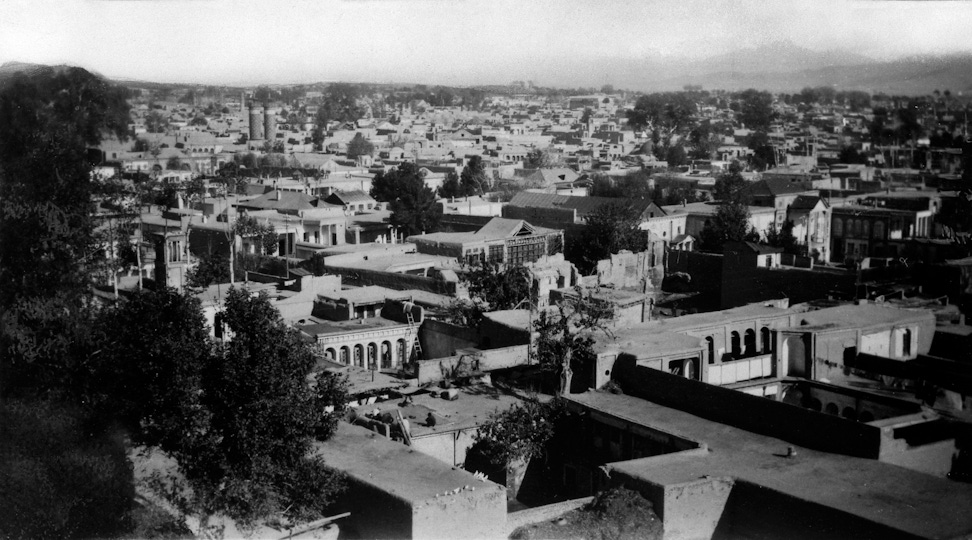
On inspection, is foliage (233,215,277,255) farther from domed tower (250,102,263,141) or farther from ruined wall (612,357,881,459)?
domed tower (250,102,263,141)

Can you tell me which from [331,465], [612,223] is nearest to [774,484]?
[331,465]

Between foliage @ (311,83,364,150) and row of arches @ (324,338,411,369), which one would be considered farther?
foliage @ (311,83,364,150)

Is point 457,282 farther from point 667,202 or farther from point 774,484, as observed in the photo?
point 667,202

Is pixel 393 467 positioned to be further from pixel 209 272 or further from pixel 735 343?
pixel 209 272

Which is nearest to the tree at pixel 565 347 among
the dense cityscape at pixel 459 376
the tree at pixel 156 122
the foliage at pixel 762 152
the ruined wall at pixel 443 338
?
the dense cityscape at pixel 459 376

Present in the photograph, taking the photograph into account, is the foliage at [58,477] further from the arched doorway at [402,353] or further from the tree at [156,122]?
the tree at [156,122]

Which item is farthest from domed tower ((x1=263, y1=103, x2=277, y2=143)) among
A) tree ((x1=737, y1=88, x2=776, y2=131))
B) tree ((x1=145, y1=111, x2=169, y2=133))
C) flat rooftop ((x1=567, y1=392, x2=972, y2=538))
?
flat rooftop ((x1=567, y1=392, x2=972, y2=538))
